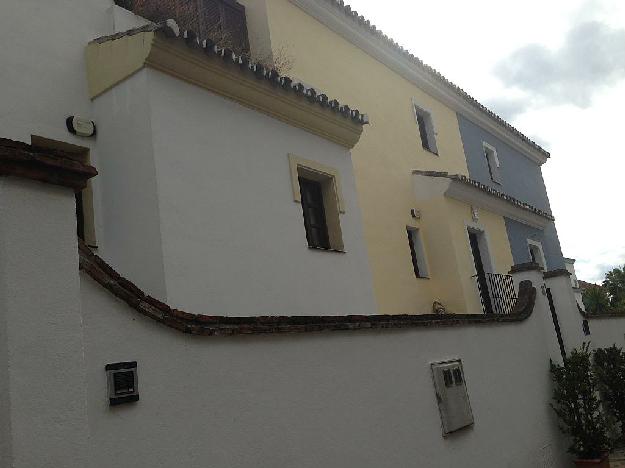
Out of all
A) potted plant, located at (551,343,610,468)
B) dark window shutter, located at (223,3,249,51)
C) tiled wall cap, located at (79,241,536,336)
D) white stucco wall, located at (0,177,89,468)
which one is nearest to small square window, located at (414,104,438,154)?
dark window shutter, located at (223,3,249,51)

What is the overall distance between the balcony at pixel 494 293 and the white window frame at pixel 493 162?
6.05 m

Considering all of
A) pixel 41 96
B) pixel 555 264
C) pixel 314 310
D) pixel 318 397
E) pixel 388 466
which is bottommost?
pixel 388 466

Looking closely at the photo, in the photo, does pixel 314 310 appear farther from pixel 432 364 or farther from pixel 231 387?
pixel 231 387

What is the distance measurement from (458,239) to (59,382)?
432 inches

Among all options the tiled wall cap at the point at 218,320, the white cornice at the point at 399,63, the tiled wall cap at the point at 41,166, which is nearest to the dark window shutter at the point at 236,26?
the white cornice at the point at 399,63

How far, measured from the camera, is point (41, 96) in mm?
6734

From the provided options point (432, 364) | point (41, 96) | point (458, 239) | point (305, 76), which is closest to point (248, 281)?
point (432, 364)

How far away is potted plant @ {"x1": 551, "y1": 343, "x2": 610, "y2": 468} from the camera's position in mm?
7426

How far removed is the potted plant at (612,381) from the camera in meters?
9.38

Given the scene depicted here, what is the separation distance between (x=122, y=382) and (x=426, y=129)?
1343 centimetres

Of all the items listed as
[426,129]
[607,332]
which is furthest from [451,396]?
[426,129]

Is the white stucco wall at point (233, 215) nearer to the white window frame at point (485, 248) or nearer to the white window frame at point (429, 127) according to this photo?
the white window frame at point (485, 248)

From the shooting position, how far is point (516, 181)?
65.4 feet

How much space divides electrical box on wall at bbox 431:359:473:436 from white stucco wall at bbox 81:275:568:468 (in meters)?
0.11
